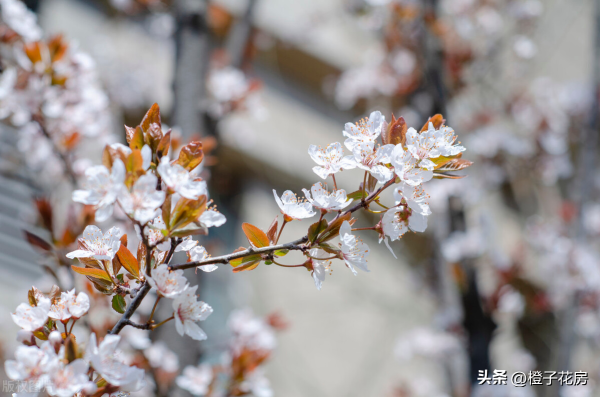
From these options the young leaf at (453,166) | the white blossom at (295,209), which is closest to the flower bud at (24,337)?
the white blossom at (295,209)

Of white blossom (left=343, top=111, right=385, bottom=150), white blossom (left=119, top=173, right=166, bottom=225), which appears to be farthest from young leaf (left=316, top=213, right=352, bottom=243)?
white blossom (left=119, top=173, right=166, bottom=225)

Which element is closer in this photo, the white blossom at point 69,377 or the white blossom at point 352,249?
the white blossom at point 69,377

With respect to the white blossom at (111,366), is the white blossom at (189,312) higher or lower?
higher

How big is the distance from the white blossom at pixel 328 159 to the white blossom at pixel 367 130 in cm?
2

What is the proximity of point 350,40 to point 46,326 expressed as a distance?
3693 mm

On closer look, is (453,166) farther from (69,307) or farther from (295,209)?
(69,307)

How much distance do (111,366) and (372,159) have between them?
0.43m

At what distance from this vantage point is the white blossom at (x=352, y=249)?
0.55 meters

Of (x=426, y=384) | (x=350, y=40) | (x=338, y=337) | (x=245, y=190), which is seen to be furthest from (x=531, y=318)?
(x=350, y=40)

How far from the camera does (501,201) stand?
3725 millimetres

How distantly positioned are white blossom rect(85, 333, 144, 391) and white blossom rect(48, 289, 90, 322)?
0.06 meters

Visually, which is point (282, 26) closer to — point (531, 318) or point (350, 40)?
point (350, 40)

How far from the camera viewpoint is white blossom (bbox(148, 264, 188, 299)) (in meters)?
0.50

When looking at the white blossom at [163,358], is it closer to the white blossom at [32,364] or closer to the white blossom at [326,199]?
the white blossom at [32,364]
